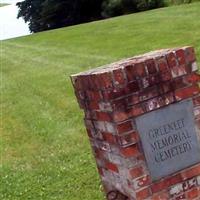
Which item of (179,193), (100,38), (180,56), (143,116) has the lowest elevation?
(100,38)

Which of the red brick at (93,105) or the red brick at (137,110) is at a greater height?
the red brick at (93,105)

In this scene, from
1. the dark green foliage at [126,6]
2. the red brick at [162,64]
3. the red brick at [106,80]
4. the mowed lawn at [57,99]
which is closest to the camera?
the red brick at [106,80]

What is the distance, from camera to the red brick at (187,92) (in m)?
4.04

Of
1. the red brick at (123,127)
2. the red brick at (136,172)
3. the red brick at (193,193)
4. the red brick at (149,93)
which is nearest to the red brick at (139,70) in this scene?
the red brick at (149,93)

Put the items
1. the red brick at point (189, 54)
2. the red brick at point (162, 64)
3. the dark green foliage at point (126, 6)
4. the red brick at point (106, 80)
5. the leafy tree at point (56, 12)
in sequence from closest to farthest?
the red brick at point (106, 80), the red brick at point (162, 64), the red brick at point (189, 54), the dark green foliage at point (126, 6), the leafy tree at point (56, 12)

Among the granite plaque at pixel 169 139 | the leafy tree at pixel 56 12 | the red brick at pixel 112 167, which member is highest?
the granite plaque at pixel 169 139

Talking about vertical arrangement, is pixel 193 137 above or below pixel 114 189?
above

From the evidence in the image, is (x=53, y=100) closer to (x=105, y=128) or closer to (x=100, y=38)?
(x=105, y=128)

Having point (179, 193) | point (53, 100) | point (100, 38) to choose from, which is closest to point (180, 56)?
point (179, 193)

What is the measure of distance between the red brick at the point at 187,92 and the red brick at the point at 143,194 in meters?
0.70

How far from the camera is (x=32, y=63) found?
18.6m

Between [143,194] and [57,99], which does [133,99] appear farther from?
[57,99]

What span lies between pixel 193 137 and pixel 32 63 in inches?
585

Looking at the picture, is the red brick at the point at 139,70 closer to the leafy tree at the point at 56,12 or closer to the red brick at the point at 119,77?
the red brick at the point at 119,77
